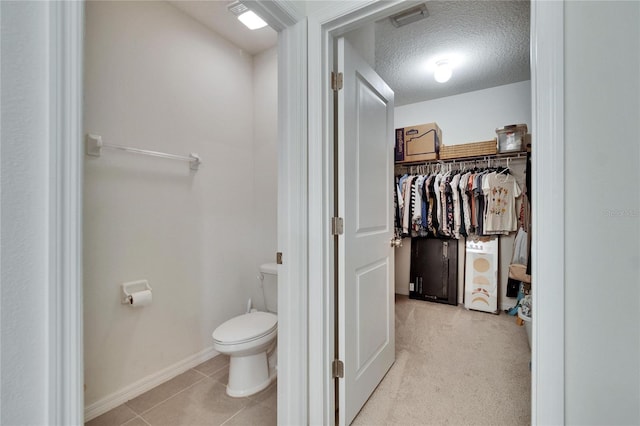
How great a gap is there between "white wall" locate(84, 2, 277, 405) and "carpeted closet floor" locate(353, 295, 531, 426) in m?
1.36

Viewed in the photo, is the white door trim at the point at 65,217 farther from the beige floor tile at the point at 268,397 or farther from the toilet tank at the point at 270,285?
the toilet tank at the point at 270,285

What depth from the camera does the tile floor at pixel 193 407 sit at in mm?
1593

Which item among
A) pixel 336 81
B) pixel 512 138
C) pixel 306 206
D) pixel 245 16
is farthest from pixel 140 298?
pixel 512 138

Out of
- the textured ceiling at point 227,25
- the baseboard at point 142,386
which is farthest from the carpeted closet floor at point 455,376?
the textured ceiling at point 227,25

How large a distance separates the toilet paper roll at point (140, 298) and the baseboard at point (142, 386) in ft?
1.71

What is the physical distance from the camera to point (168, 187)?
6.70ft

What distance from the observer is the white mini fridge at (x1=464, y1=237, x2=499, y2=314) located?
10.7 ft

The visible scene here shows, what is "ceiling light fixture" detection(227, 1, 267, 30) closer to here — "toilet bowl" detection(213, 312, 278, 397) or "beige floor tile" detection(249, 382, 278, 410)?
"toilet bowl" detection(213, 312, 278, 397)

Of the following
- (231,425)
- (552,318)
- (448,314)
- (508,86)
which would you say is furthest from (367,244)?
(508,86)

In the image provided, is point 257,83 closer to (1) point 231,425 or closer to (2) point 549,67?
(2) point 549,67

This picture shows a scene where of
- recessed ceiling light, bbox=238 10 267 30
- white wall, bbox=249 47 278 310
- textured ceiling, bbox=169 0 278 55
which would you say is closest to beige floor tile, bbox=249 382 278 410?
white wall, bbox=249 47 278 310

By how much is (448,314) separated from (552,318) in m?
2.54

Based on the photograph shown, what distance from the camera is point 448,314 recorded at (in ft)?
10.5

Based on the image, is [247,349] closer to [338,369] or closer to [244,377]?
[244,377]
